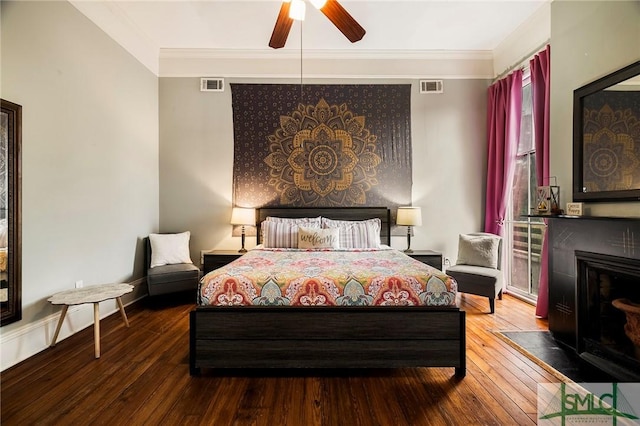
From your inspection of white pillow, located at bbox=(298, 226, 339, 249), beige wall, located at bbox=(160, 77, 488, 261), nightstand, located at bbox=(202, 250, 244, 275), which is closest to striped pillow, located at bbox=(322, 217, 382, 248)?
white pillow, located at bbox=(298, 226, 339, 249)

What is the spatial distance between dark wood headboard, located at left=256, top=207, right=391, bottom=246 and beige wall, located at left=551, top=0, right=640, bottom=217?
6.64 ft

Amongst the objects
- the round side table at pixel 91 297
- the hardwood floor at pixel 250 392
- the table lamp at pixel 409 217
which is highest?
the table lamp at pixel 409 217

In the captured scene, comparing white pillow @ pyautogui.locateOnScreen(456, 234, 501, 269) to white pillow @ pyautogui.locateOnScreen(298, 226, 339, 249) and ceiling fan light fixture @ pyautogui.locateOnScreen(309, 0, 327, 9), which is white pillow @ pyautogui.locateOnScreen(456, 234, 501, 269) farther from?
ceiling fan light fixture @ pyautogui.locateOnScreen(309, 0, 327, 9)

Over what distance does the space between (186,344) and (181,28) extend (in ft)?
11.8

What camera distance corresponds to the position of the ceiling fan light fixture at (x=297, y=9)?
2188mm

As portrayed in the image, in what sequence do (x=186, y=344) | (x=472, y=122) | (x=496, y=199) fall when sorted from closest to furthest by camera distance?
(x=186, y=344) → (x=496, y=199) → (x=472, y=122)

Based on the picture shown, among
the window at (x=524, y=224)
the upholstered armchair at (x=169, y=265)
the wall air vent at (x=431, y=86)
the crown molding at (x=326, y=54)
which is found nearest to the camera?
the upholstered armchair at (x=169, y=265)

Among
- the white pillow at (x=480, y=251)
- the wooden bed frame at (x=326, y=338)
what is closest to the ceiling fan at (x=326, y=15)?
the wooden bed frame at (x=326, y=338)

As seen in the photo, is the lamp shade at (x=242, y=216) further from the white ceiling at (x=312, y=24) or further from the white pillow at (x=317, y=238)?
the white ceiling at (x=312, y=24)

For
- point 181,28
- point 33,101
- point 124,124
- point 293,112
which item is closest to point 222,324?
point 33,101

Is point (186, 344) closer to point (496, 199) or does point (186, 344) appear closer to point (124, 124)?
point (124, 124)

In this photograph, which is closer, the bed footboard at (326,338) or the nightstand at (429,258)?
the bed footboard at (326,338)

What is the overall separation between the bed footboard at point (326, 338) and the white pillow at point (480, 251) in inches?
74.6

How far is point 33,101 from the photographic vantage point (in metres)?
2.45
